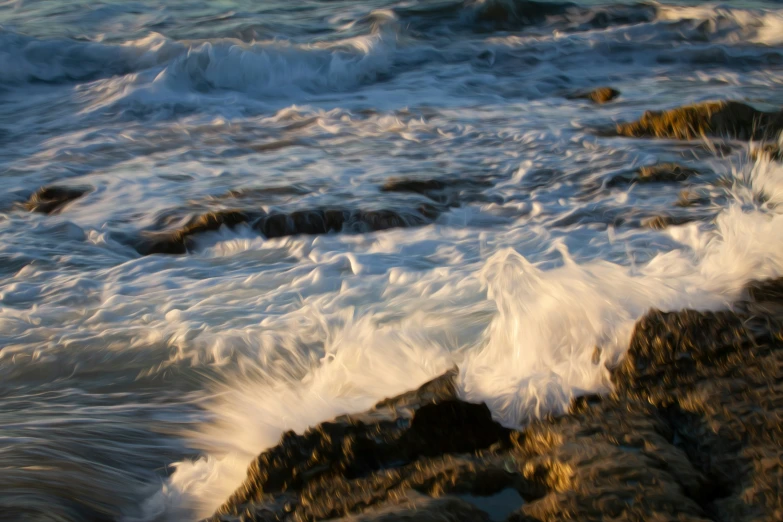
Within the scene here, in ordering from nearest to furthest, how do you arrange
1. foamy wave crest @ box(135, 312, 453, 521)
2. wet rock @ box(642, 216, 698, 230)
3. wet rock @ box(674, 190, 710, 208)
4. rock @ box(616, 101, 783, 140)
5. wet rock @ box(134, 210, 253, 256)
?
foamy wave crest @ box(135, 312, 453, 521)
wet rock @ box(642, 216, 698, 230)
wet rock @ box(134, 210, 253, 256)
wet rock @ box(674, 190, 710, 208)
rock @ box(616, 101, 783, 140)

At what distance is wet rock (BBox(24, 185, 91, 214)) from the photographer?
4.69 m

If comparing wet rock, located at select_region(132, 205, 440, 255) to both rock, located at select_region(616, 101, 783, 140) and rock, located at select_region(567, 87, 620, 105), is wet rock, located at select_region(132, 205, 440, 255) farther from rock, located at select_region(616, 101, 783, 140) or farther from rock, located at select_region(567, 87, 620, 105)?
rock, located at select_region(567, 87, 620, 105)

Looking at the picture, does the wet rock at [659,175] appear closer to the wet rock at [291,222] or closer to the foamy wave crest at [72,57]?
the wet rock at [291,222]

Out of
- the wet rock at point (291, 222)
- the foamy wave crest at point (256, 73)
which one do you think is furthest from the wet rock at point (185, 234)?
the foamy wave crest at point (256, 73)

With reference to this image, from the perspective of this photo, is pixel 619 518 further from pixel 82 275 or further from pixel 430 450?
pixel 82 275

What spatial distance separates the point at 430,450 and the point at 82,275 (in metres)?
2.44

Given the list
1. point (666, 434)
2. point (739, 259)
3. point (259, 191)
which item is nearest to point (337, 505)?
point (666, 434)

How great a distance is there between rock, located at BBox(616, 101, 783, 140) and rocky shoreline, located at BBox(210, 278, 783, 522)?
386 cm

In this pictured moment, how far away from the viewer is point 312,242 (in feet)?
13.0

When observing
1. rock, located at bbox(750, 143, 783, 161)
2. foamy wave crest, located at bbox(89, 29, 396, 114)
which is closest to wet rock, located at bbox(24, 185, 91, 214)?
foamy wave crest, located at bbox(89, 29, 396, 114)

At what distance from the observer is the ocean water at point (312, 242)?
2.09 metres

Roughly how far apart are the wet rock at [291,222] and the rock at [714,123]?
2226 mm

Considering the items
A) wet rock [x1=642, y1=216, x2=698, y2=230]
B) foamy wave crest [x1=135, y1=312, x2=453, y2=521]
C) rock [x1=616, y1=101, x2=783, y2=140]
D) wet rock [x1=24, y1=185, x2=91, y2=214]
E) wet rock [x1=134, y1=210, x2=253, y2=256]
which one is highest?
foamy wave crest [x1=135, y1=312, x2=453, y2=521]

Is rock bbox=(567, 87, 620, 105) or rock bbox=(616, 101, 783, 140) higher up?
rock bbox=(616, 101, 783, 140)
